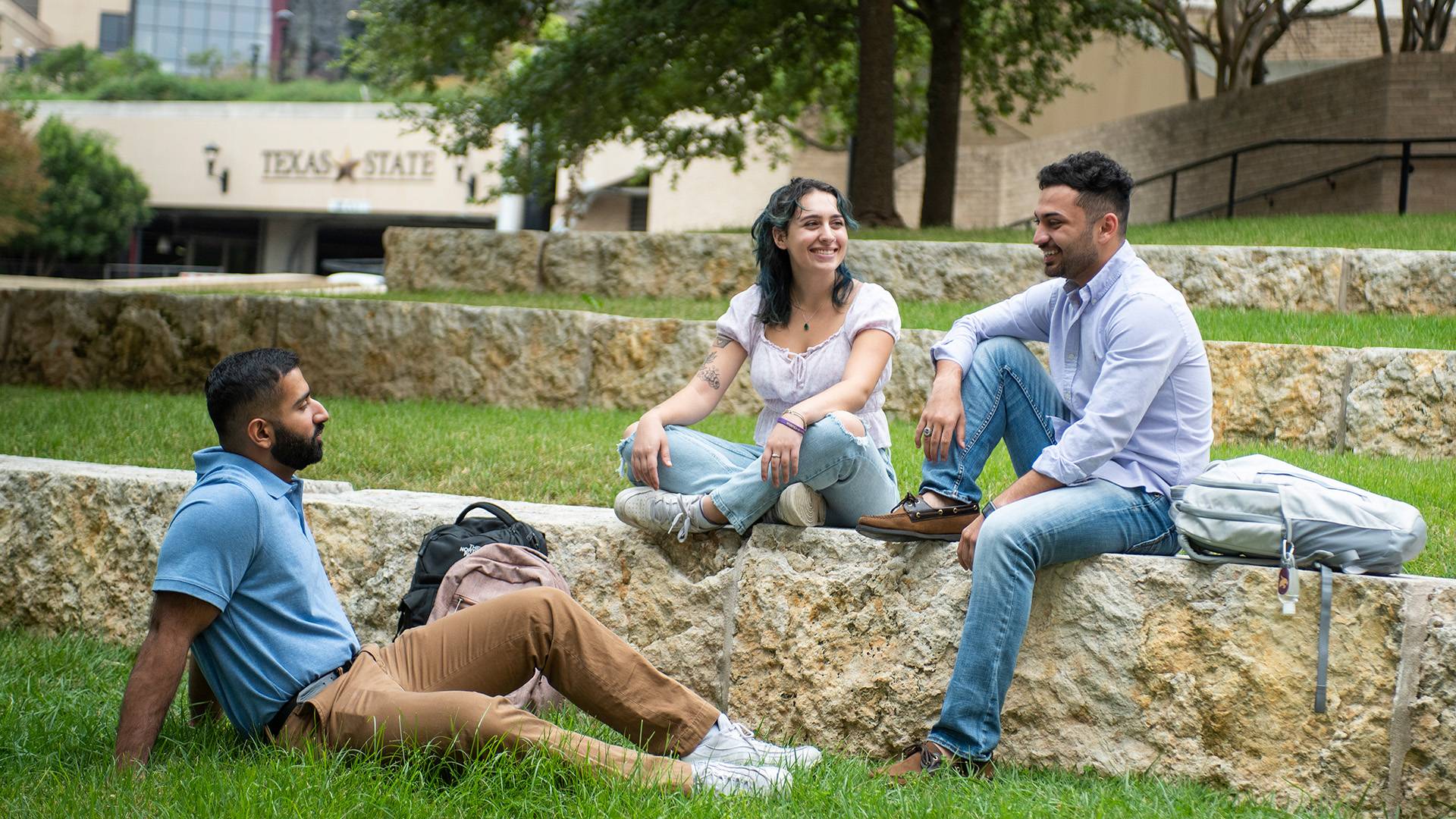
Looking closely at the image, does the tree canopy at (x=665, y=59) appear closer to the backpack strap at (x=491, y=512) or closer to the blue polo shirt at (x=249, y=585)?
the backpack strap at (x=491, y=512)

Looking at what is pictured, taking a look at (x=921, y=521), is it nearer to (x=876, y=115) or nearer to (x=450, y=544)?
(x=450, y=544)

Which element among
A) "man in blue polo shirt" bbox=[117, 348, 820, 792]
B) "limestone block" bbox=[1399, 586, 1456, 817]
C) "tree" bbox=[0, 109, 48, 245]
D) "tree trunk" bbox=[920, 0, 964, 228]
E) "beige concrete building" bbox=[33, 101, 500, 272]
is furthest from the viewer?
"beige concrete building" bbox=[33, 101, 500, 272]

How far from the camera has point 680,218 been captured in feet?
94.6

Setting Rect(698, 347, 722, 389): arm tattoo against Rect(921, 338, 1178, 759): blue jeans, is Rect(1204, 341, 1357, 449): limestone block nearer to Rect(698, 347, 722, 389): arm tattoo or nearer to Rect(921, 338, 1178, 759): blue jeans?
Rect(921, 338, 1178, 759): blue jeans

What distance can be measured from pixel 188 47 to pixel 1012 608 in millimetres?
80080

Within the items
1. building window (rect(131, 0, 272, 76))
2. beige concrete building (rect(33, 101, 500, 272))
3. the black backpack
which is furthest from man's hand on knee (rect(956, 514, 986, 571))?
building window (rect(131, 0, 272, 76))

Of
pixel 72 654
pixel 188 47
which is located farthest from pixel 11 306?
pixel 188 47

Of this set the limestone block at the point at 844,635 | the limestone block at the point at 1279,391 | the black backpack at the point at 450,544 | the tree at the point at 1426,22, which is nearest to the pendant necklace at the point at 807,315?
the limestone block at the point at 844,635

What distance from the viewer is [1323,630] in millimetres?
3445

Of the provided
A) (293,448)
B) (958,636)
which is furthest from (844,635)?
(293,448)

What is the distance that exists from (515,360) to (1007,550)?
5656 mm

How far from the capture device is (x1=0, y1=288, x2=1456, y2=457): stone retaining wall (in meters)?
6.60

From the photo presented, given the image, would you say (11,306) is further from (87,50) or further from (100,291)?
(87,50)

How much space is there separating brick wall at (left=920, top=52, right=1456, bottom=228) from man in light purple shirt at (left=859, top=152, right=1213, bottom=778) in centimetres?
1430
